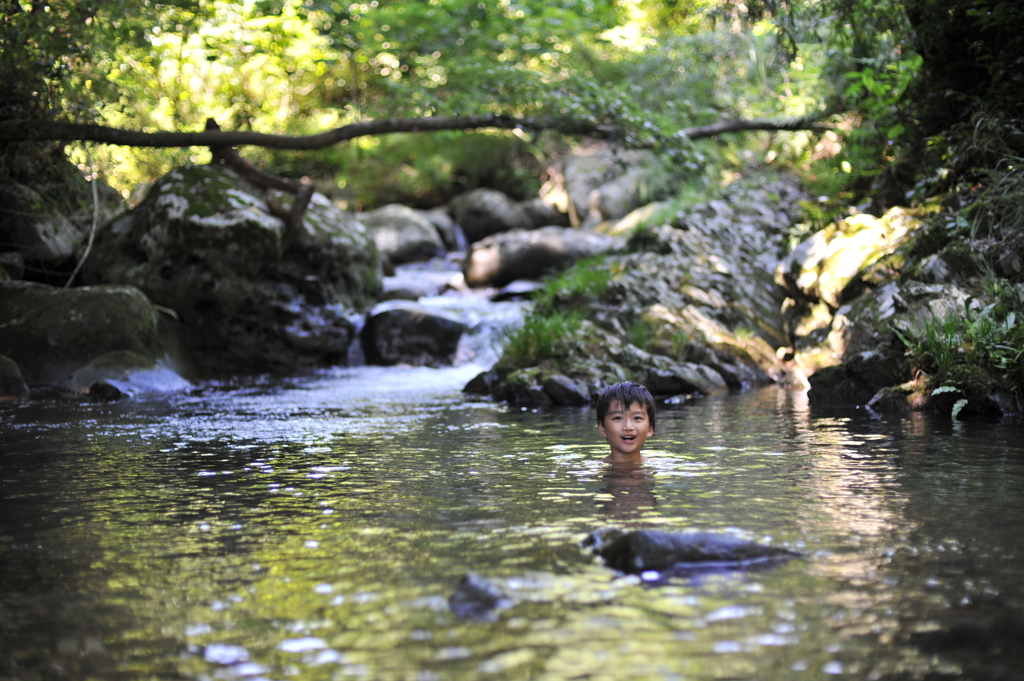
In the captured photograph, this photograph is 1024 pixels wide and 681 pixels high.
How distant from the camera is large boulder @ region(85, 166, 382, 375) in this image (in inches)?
485

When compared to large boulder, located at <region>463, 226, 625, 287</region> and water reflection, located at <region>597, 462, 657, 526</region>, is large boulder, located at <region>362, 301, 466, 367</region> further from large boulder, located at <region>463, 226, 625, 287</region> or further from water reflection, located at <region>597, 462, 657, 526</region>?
water reflection, located at <region>597, 462, 657, 526</region>

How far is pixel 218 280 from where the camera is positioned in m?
12.4

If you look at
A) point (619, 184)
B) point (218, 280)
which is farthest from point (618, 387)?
Answer: point (619, 184)

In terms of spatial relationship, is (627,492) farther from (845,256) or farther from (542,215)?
(542,215)

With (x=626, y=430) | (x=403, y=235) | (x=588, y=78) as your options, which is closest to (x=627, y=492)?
(x=626, y=430)

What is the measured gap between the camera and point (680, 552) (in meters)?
3.03

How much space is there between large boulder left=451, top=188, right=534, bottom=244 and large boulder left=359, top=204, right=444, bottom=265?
4.38 feet

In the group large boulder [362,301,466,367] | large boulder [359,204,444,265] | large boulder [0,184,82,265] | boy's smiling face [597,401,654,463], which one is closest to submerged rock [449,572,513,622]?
boy's smiling face [597,401,654,463]

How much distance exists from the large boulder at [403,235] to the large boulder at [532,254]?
3.75m

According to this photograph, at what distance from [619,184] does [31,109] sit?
13.7 metres

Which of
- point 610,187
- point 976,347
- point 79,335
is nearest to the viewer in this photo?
point 976,347

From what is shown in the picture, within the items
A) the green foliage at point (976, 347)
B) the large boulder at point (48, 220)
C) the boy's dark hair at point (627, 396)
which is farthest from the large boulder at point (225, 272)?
the green foliage at point (976, 347)

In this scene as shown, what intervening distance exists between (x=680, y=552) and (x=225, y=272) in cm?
1073

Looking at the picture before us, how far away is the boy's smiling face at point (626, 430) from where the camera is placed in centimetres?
509
